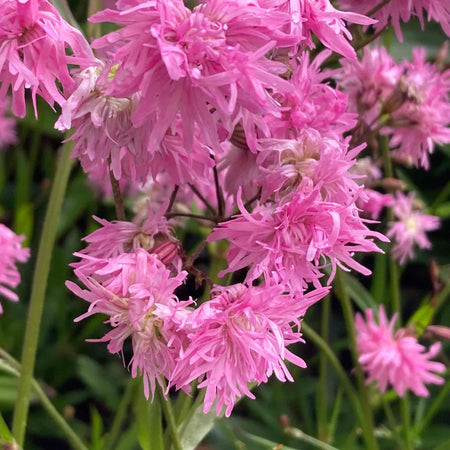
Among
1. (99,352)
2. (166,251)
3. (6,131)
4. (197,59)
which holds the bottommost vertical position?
(99,352)

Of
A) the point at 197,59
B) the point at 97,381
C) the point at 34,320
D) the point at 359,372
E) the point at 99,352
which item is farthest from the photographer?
the point at 99,352

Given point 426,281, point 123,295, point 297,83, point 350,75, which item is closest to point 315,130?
point 297,83

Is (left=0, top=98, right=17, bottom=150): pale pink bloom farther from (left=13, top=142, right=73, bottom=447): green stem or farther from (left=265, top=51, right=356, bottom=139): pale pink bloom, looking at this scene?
(left=265, top=51, right=356, bottom=139): pale pink bloom

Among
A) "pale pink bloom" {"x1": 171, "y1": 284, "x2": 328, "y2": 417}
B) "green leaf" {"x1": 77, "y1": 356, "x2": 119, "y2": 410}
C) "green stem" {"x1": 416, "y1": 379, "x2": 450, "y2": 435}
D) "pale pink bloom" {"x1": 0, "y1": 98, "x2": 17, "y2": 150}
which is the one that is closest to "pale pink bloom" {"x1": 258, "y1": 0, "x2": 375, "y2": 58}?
"pale pink bloom" {"x1": 171, "y1": 284, "x2": 328, "y2": 417}

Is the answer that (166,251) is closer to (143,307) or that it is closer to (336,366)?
(143,307)

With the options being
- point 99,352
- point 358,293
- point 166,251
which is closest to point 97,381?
point 99,352

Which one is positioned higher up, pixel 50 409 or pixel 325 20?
pixel 325 20

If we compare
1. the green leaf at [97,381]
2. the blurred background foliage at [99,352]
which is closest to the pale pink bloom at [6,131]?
the blurred background foliage at [99,352]
